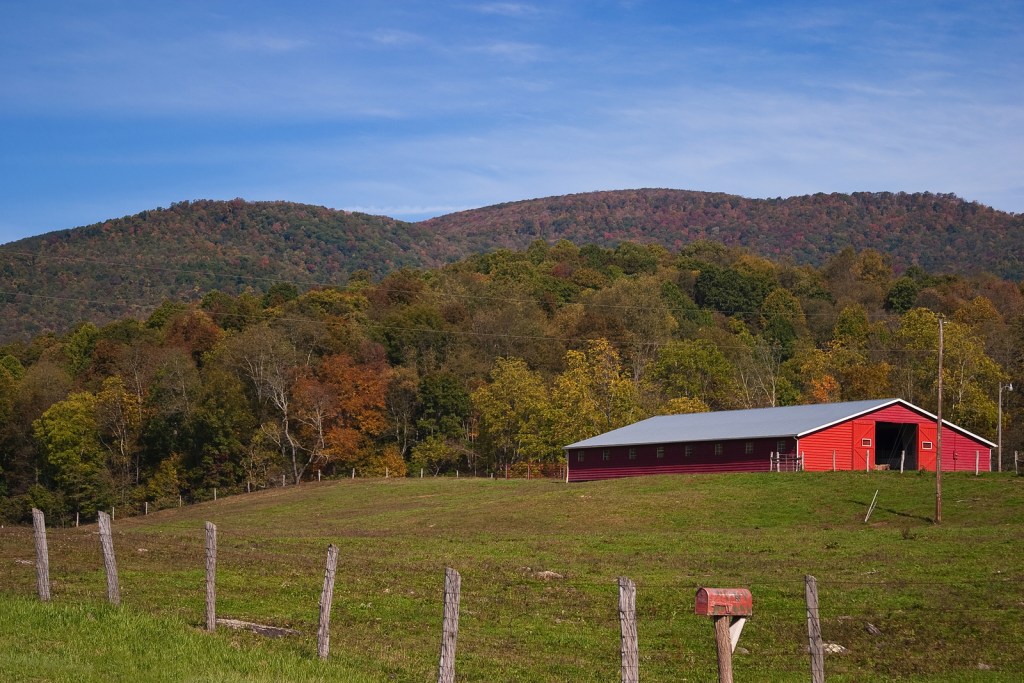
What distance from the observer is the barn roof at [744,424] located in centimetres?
6538

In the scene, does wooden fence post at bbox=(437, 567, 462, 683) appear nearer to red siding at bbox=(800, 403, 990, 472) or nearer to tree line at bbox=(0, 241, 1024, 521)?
red siding at bbox=(800, 403, 990, 472)

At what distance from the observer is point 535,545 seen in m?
39.6

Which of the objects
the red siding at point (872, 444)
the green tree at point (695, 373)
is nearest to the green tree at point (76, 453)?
the green tree at point (695, 373)

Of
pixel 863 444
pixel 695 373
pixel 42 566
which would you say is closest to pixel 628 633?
pixel 42 566

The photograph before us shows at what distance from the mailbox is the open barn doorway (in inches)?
2377

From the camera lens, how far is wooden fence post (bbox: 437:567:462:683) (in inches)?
557

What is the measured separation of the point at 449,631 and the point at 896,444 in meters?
62.0

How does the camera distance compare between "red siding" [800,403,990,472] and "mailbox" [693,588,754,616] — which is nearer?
"mailbox" [693,588,754,616]

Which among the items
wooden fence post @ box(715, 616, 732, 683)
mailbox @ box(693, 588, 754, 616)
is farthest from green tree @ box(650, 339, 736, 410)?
mailbox @ box(693, 588, 754, 616)

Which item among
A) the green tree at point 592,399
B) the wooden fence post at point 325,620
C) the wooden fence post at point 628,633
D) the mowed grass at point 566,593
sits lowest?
the mowed grass at point 566,593

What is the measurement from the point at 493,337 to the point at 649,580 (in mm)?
81594

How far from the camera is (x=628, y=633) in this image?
12.5 metres

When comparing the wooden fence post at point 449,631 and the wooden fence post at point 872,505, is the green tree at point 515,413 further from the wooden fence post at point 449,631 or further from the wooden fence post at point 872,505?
the wooden fence post at point 449,631

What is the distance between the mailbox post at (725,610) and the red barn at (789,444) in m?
53.4
